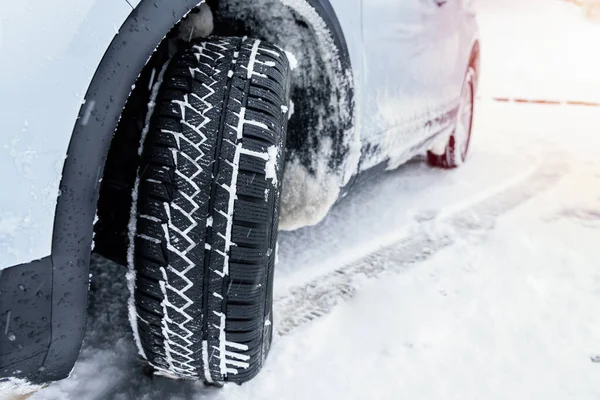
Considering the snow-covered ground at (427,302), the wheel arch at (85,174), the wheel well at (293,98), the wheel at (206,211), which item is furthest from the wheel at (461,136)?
the wheel arch at (85,174)

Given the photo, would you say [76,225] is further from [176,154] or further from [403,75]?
[403,75]

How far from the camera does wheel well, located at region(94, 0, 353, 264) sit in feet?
4.42

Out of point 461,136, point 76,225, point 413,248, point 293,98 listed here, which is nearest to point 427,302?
point 413,248

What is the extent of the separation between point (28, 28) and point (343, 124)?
3.68 feet

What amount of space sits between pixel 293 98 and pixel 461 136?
225 cm

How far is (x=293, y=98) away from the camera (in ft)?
5.94

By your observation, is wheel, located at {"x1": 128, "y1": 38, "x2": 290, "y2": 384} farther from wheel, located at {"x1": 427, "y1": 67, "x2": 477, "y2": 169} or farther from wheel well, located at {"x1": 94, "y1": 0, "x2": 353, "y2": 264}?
wheel, located at {"x1": 427, "y1": 67, "x2": 477, "y2": 169}

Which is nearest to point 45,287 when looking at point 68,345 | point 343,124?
point 68,345

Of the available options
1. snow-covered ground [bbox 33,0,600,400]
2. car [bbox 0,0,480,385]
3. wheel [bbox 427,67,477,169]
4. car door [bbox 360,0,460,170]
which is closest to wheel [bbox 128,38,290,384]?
car [bbox 0,0,480,385]

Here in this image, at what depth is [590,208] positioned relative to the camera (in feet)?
10.0

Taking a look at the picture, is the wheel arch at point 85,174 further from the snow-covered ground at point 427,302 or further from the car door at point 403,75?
the car door at point 403,75

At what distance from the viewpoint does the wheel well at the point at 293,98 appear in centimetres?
135

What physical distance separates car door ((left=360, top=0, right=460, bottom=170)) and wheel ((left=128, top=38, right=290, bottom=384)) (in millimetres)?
662

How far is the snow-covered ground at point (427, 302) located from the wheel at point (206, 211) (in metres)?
0.31
